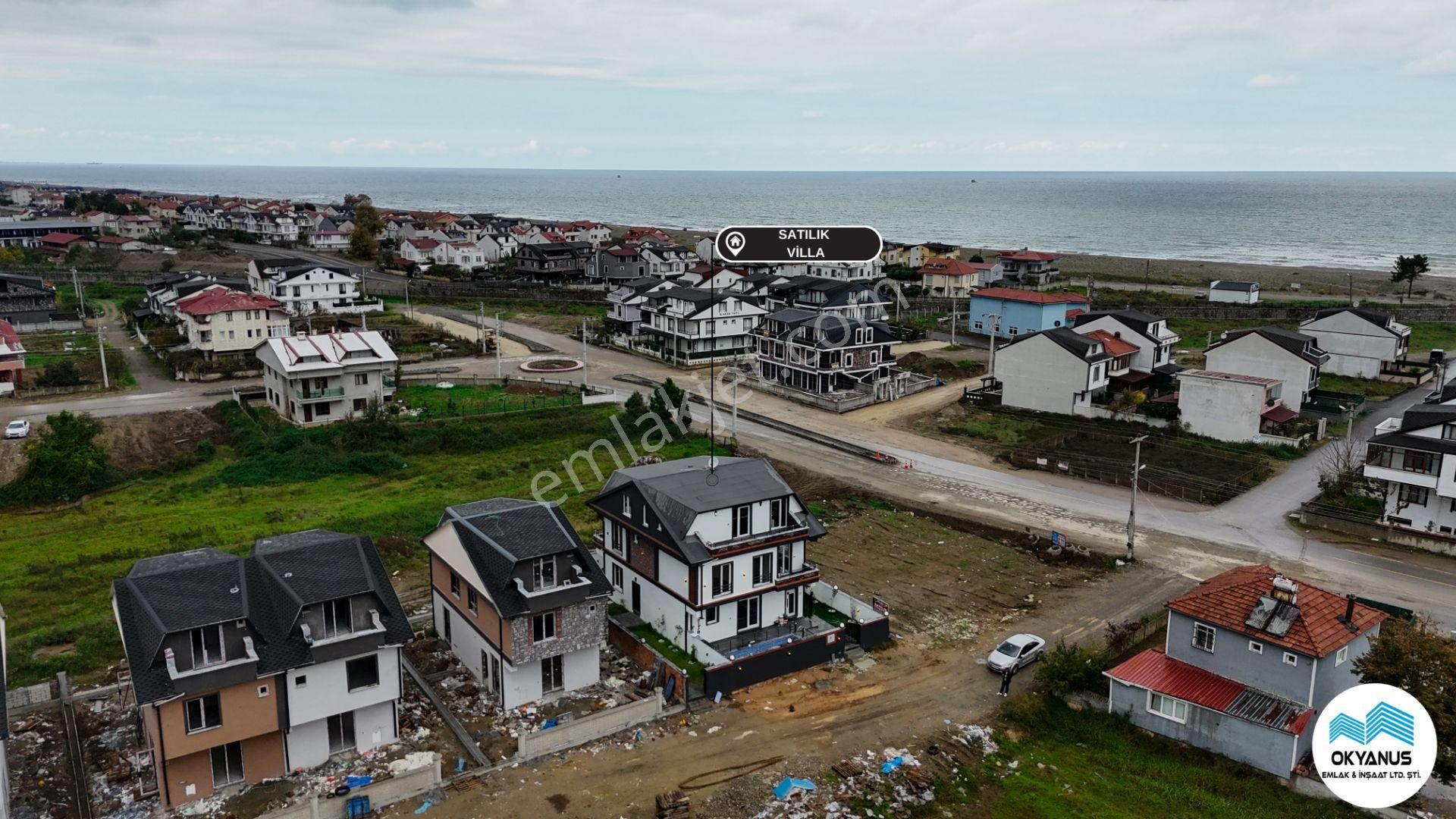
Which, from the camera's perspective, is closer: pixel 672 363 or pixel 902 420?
pixel 902 420

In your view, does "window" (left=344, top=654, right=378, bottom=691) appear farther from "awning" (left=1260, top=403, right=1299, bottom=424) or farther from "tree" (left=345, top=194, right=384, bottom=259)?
"tree" (left=345, top=194, right=384, bottom=259)

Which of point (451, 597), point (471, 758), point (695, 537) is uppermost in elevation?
point (695, 537)

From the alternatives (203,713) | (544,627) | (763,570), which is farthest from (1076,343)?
(203,713)

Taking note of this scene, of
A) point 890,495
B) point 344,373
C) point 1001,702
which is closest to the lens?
point 1001,702

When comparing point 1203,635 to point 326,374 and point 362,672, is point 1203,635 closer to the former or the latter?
point 362,672

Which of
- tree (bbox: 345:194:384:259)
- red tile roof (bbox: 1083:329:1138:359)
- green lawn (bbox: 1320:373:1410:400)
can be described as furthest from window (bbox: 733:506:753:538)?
tree (bbox: 345:194:384:259)

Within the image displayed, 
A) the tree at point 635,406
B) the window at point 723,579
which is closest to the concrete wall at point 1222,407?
the tree at point 635,406

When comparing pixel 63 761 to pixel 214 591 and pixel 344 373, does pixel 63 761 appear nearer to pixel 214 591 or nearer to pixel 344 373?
pixel 214 591

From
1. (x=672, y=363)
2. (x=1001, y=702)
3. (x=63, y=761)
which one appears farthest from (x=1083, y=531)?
(x=672, y=363)
